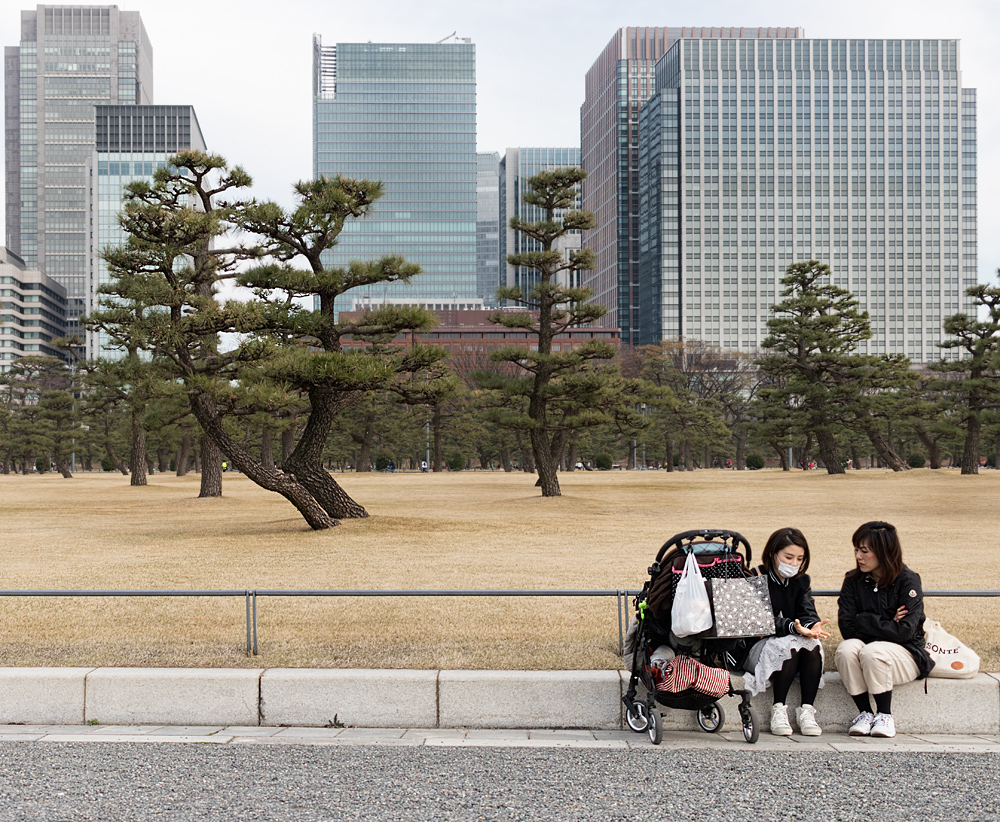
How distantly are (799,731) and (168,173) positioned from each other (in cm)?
1615

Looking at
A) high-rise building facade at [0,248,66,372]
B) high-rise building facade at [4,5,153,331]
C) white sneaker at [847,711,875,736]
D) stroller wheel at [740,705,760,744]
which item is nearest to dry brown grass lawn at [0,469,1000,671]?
stroller wheel at [740,705,760,744]

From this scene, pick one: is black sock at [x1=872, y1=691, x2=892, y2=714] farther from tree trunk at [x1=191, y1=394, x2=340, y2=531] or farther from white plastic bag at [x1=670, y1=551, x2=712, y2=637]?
tree trunk at [x1=191, y1=394, x2=340, y2=531]

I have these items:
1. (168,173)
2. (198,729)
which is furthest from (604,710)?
(168,173)

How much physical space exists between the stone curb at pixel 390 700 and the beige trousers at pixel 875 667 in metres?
0.15

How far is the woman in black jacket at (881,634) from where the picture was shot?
4.66m

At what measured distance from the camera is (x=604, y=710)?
4.88 m

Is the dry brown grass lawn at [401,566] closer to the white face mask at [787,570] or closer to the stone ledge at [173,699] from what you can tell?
the stone ledge at [173,699]

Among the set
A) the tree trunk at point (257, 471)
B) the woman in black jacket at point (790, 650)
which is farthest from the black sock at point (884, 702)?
the tree trunk at point (257, 471)

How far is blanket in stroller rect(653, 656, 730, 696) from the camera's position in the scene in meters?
4.49

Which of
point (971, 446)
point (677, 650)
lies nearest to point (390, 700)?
point (677, 650)

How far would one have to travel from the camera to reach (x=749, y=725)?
455cm

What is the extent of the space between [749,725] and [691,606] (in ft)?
2.32

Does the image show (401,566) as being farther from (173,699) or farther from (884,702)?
(884,702)

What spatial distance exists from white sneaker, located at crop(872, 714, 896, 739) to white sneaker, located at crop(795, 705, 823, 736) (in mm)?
286
